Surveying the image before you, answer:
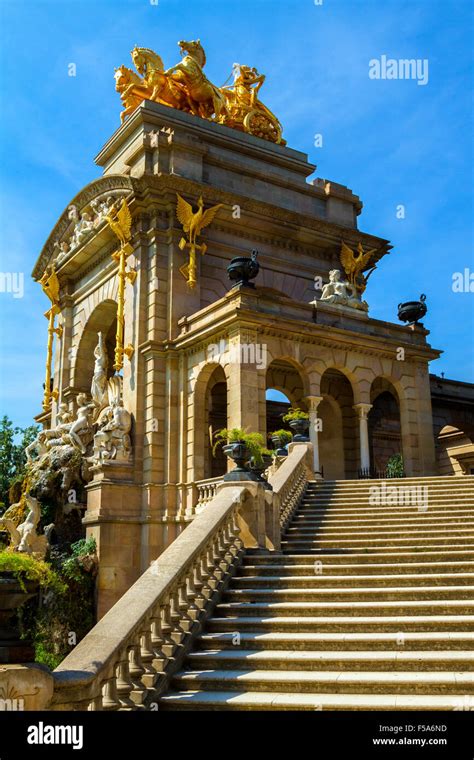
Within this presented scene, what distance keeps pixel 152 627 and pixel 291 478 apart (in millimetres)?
6884

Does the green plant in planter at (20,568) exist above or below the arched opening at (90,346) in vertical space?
below

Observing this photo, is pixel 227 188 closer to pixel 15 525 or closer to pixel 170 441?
pixel 170 441

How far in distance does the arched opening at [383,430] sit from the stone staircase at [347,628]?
17.8m

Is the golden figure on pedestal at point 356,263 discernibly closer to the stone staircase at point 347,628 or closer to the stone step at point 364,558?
the stone staircase at point 347,628

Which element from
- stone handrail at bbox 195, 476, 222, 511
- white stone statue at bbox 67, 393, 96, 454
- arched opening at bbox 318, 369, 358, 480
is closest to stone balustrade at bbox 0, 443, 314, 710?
stone handrail at bbox 195, 476, 222, 511

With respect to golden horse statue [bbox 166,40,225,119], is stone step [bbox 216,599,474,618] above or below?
below

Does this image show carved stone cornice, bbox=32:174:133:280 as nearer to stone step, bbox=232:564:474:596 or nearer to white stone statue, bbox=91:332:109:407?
white stone statue, bbox=91:332:109:407

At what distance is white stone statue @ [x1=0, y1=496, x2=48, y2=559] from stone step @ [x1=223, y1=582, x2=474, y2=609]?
14481 mm

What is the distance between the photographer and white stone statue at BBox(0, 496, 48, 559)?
23672 mm

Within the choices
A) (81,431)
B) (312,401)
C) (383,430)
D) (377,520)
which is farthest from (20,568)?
(383,430)

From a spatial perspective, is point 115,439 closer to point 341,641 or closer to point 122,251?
point 122,251

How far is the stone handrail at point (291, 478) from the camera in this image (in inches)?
560

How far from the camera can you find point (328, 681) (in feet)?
25.0
